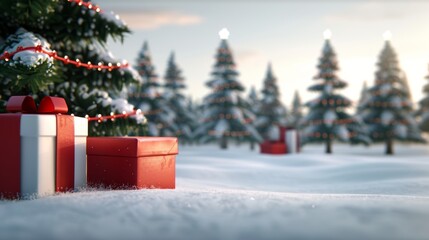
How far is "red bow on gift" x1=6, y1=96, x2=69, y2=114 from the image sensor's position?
221 inches

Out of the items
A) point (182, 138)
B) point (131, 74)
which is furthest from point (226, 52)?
point (131, 74)

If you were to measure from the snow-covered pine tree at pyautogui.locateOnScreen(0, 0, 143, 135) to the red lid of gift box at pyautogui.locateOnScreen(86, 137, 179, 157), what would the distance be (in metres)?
A: 2.57

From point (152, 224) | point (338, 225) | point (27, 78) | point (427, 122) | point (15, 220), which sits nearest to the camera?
point (338, 225)

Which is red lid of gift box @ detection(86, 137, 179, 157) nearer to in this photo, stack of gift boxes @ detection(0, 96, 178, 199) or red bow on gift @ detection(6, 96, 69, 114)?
stack of gift boxes @ detection(0, 96, 178, 199)

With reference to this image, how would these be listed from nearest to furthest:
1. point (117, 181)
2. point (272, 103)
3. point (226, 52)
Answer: point (117, 181) → point (226, 52) → point (272, 103)

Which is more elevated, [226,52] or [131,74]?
[226,52]

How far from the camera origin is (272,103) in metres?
34.8

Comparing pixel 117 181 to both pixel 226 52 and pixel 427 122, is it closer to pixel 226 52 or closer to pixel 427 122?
pixel 226 52

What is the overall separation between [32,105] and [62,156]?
0.98 m

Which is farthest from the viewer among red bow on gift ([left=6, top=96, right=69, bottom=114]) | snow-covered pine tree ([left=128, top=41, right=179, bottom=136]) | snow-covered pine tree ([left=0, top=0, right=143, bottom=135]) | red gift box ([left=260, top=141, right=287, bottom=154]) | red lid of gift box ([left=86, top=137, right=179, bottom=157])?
snow-covered pine tree ([left=128, top=41, right=179, bottom=136])

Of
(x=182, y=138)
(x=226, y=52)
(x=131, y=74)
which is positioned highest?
(x=226, y=52)

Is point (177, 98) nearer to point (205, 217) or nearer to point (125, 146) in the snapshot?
point (125, 146)

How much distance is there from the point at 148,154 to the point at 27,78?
8.09 feet

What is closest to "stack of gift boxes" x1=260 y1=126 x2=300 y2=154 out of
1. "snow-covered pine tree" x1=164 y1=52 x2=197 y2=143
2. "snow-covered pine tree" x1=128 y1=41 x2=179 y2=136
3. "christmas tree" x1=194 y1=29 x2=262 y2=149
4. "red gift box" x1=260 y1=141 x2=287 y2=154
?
"red gift box" x1=260 y1=141 x2=287 y2=154
